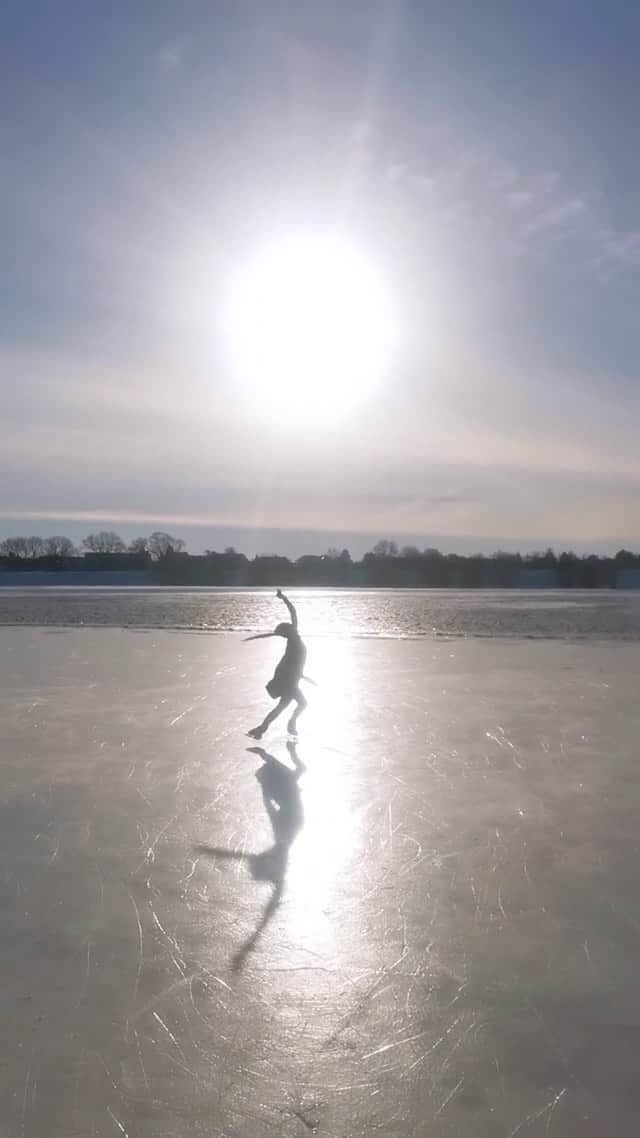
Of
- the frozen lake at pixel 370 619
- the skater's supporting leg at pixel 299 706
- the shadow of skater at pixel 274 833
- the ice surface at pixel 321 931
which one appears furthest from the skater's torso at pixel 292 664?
the frozen lake at pixel 370 619

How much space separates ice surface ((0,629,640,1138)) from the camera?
308 cm

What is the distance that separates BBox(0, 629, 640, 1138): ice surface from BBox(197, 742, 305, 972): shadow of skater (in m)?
0.02

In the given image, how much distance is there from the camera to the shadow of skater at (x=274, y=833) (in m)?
4.53

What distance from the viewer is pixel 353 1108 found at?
3.02m

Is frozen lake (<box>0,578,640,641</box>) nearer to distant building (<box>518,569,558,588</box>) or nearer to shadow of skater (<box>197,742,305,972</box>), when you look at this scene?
shadow of skater (<box>197,742,305,972</box>)

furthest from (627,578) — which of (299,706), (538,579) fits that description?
(299,706)

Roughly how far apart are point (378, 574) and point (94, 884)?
278 ft

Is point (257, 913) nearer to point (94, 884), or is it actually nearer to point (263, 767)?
point (94, 884)

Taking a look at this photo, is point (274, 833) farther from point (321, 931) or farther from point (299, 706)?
point (299, 706)

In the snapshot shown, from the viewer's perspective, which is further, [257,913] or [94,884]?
[94,884]

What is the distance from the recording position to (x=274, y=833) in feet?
19.1

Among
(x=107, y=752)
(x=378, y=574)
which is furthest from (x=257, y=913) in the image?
(x=378, y=574)

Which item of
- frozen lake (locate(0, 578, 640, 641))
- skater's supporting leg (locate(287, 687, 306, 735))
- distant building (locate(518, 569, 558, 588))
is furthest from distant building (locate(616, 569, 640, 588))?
skater's supporting leg (locate(287, 687, 306, 735))

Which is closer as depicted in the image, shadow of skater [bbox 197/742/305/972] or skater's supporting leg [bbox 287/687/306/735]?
shadow of skater [bbox 197/742/305/972]
